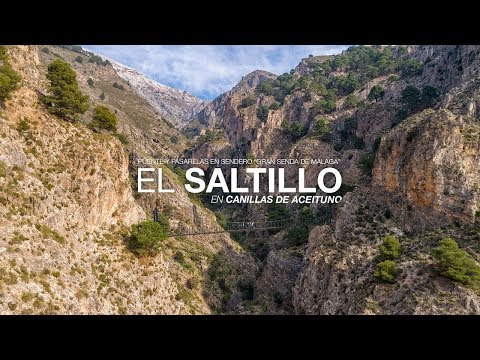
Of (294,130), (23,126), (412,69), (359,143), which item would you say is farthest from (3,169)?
(412,69)

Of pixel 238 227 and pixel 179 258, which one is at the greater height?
pixel 238 227

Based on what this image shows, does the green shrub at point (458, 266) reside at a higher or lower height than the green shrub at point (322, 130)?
lower

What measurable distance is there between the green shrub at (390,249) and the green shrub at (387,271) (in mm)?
939

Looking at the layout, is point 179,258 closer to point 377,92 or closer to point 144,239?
point 144,239

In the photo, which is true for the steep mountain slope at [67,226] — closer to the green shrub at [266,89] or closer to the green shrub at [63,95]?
the green shrub at [63,95]

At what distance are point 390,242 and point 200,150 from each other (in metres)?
65.1

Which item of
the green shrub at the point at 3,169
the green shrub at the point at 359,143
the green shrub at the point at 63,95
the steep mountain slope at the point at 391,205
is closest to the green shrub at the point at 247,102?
the steep mountain slope at the point at 391,205

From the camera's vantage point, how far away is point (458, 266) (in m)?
25.8

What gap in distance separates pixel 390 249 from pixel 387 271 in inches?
92.9

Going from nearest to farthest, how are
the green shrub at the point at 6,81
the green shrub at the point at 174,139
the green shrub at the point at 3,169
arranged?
the green shrub at the point at 3,169, the green shrub at the point at 6,81, the green shrub at the point at 174,139

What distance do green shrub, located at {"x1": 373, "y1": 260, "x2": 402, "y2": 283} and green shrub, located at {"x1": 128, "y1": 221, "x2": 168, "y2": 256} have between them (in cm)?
2029

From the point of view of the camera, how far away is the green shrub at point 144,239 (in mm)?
33031

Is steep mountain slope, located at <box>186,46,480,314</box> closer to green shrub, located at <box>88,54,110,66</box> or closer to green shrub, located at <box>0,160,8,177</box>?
green shrub, located at <box>0,160,8,177</box>
